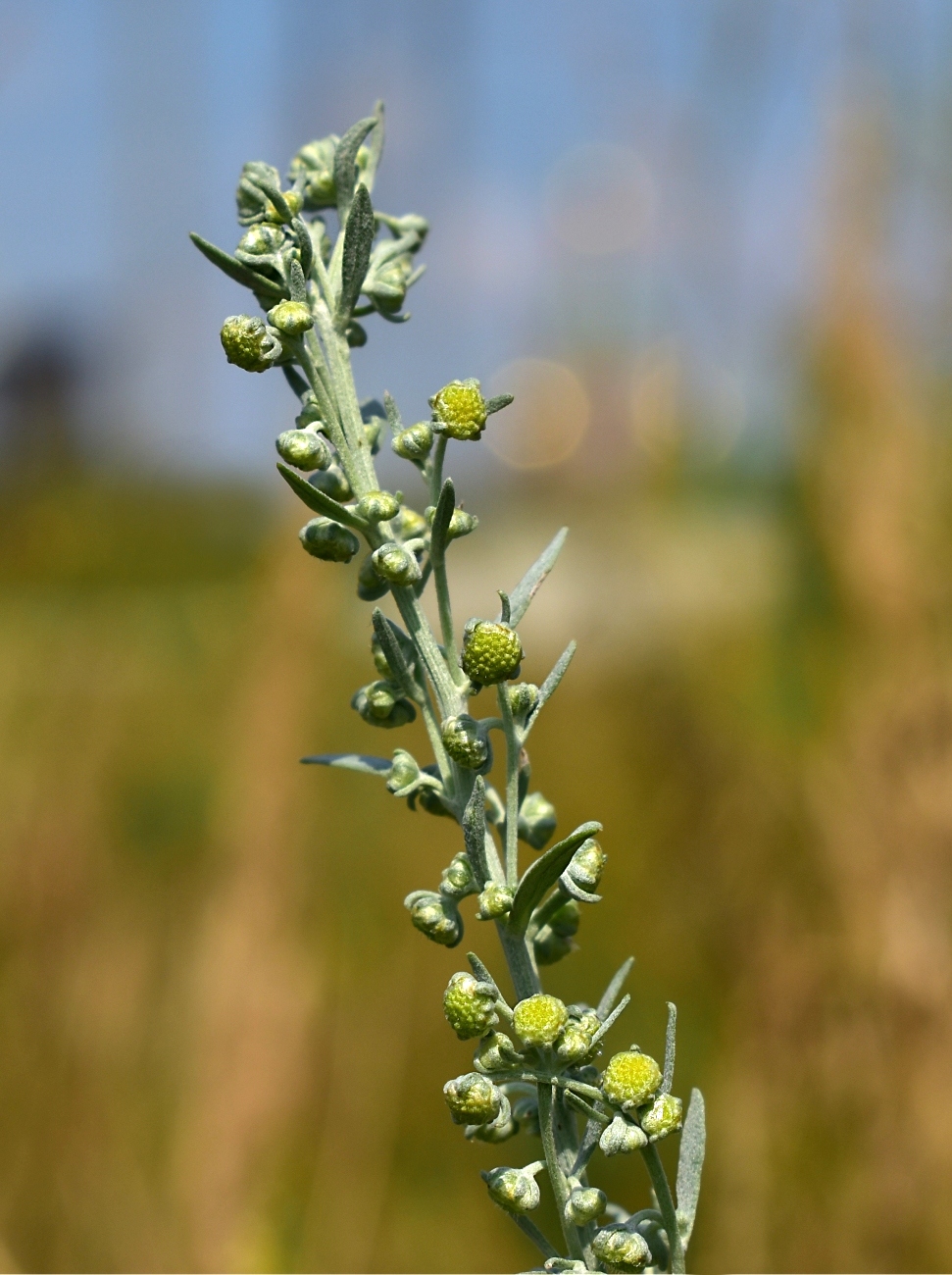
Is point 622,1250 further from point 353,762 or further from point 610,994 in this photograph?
point 353,762

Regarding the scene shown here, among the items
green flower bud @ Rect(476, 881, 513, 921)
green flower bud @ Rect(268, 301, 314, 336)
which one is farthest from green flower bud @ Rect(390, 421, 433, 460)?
green flower bud @ Rect(476, 881, 513, 921)

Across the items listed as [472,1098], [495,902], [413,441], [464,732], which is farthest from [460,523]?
[472,1098]

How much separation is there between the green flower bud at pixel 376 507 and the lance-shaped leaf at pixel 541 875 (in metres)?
0.25

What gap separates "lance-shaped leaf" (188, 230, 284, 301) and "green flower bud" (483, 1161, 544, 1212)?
622mm

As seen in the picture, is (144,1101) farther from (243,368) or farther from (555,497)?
(555,497)

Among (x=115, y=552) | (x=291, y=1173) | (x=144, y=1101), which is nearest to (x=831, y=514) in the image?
(x=291, y=1173)

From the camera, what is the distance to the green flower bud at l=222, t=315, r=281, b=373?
723mm

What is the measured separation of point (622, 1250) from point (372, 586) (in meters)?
0.46

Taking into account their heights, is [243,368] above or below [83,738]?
above

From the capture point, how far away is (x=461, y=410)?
0.74 metres

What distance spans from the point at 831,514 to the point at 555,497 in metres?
4.71

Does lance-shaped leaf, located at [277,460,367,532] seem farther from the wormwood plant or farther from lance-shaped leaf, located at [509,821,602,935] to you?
Result: lance-shaped leaf, located at [509,821,602,935]

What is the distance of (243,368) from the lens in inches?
29.3

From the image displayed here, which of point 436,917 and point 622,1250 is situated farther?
point 436,917
